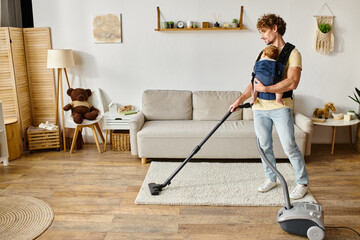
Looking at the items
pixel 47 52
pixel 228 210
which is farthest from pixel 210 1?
pixel 228 210

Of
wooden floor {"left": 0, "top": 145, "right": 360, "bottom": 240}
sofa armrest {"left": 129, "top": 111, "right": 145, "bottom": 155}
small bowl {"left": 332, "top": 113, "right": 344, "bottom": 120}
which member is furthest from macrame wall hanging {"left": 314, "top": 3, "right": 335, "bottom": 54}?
sofa armrest {"left": 129, "top": 111, "right": 145, "bottom": 155}

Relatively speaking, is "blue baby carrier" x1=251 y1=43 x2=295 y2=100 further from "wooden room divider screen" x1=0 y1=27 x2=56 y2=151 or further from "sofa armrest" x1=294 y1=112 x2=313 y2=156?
"wooden room divider screen" x1=0 y1=27 x2=56 y2=151

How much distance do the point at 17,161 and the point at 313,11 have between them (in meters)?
3.68

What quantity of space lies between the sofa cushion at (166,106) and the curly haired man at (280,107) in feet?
4.51

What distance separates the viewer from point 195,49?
415 centimetres

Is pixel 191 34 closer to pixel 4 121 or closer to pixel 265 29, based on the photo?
pixel 265 29

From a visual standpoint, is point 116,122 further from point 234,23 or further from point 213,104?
point 234,23

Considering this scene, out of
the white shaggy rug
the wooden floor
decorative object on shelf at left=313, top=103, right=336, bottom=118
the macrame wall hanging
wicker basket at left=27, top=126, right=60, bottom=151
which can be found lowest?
the wooden floor

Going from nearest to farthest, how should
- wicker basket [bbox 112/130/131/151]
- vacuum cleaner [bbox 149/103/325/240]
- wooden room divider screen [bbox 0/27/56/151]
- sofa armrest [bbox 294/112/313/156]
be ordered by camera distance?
1. vacuum cleaner [bbox 149/103/325/240]
2. sofa armrest [bbox 294/112/313/156]
3. wooden room divider screen [bbox 0/27/56/151]
4. wicker basket [bbox 112/130/131/151]

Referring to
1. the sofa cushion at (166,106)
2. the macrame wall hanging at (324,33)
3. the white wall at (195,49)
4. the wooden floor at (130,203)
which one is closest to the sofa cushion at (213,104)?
the sofa cushion at (166,106)

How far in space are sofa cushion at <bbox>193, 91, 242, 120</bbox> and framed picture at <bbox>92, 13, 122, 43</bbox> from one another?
1.17m

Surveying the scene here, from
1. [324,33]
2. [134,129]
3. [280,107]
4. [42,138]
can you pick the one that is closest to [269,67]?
[280,107]

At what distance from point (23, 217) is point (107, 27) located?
2.39m

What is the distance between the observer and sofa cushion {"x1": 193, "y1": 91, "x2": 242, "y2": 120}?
3971 mm
